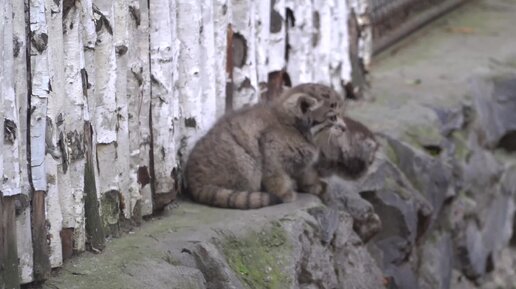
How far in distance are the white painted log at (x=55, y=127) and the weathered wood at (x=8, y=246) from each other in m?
0.24

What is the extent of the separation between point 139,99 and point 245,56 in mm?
1010

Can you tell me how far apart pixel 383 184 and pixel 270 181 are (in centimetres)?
114

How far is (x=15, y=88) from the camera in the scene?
12.0ft

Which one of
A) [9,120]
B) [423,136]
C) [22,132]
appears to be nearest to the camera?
[9,120]

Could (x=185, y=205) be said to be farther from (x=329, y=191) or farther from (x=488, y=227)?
(x=488, y=227)

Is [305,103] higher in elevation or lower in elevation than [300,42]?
lower

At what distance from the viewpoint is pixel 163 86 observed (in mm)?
4668

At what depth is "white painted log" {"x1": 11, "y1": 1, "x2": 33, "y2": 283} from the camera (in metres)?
3.66

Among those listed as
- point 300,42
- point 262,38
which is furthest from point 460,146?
point 262,38

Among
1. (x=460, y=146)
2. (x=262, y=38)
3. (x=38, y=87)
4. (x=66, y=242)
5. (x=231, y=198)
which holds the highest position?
(x=38, y=87)

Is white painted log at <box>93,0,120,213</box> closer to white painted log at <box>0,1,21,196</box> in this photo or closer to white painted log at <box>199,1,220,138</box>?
white painted log at <box>0,1,21,196</box>

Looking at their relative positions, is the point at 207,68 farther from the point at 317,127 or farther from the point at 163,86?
the point at 317,127

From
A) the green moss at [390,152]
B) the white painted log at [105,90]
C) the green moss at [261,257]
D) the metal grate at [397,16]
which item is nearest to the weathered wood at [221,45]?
the green moss at [261,257]

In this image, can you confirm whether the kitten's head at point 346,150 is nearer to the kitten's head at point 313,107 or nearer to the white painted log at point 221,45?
the kitten's head at point 313,107
